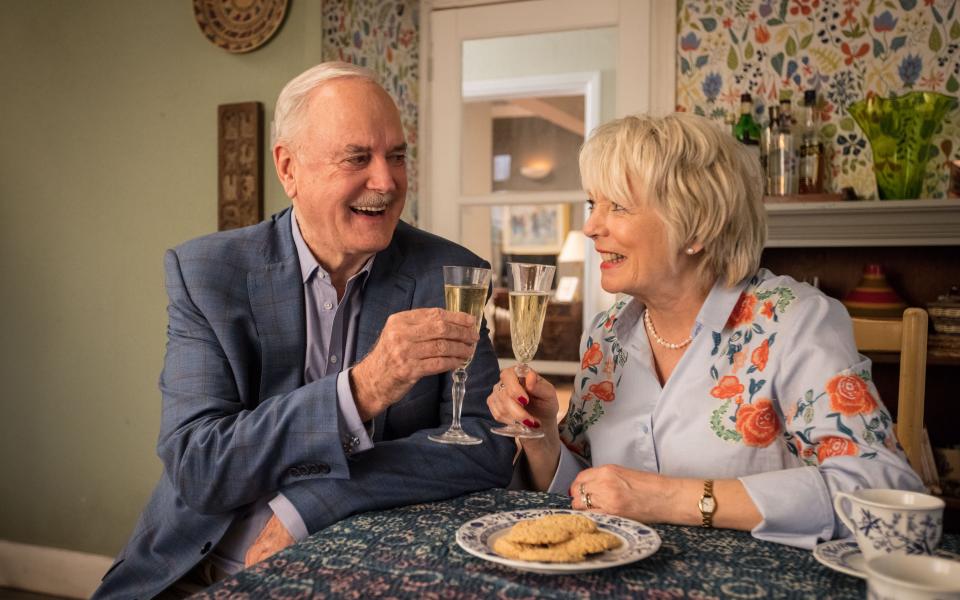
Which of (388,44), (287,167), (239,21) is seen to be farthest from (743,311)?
(239,21)

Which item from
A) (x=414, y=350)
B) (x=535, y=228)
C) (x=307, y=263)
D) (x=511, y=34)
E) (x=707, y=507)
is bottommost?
(x=707, y=507)

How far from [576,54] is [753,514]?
2495 mm

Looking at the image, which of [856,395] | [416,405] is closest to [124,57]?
[416,405]

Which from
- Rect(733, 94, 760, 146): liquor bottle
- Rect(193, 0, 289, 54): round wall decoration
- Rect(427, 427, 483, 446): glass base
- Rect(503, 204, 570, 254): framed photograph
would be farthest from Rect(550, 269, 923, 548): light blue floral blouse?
Rect(193, 0, 289, 54): round wall decoration

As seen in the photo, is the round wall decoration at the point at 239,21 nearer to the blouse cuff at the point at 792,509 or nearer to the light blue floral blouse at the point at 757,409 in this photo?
the light blue floral blouse at the point at 757,409

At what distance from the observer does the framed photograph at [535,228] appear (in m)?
3.48

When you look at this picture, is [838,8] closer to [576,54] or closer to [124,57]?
[576,54]

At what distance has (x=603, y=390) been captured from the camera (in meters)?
1.76

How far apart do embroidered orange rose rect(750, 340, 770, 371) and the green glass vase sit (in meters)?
1.74

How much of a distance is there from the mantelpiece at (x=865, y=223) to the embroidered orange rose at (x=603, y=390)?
1.49 metres

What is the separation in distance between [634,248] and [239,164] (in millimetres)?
2499

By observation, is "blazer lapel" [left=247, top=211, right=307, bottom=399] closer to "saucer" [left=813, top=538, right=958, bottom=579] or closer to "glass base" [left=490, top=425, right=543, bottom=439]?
"glass base" [left=490, top=425, right=543, bottom=439]

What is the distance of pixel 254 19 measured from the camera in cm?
377

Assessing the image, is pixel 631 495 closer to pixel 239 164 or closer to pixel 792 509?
pixel 792 509
